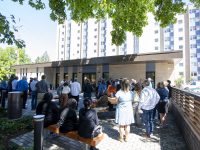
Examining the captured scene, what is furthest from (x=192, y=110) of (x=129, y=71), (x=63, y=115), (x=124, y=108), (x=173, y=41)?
(x=173, y=41)

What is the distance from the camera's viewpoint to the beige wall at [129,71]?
20391 mm

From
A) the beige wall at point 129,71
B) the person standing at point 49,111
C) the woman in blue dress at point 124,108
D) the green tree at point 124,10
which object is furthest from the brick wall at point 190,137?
the beige wall at point 129,71

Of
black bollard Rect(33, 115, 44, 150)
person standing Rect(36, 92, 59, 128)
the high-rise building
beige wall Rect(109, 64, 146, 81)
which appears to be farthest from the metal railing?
the high-rise building

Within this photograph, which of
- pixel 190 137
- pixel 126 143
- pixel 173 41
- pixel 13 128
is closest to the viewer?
pixel 190 137

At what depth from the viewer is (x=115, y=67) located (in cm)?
2233

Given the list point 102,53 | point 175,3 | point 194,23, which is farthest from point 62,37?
point 175,3

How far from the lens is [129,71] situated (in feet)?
69.6

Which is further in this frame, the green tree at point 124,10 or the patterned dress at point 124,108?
the green tree at point 124,10

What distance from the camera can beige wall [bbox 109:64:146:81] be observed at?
66.9 ft

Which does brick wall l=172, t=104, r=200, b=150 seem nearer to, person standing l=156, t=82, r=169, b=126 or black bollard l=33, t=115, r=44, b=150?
person standing l=156, t=82, r=169, b=126

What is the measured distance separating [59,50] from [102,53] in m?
23.8

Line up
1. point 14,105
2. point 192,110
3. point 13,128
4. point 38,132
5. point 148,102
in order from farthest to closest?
point 14,105, point 13,128, point 148,102, point 192,110, point 38,132

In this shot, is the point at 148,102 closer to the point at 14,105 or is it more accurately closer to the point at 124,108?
the point at 124,108

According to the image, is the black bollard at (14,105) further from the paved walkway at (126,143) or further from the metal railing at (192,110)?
the metal railing at (192,110)
